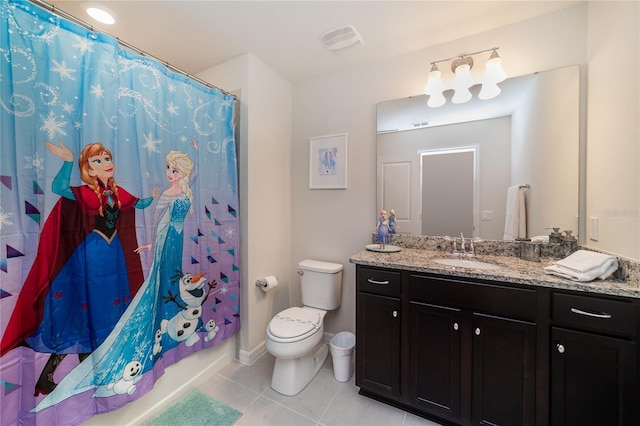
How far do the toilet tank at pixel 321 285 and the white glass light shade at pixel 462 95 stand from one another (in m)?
1.56

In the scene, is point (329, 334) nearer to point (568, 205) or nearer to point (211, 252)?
point (211, 252)

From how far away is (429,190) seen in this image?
1.87 metres

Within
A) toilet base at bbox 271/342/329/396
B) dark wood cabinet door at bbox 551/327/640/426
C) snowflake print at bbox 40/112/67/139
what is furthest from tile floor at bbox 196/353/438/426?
snowflake print at bbox 40/112/67/139

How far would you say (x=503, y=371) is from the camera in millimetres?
1246

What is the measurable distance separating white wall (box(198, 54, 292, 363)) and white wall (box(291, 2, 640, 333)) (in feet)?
0.55

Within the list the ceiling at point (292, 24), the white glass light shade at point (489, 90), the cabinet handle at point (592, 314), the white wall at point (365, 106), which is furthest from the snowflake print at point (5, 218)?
the white glass light shade at point (489, 90)

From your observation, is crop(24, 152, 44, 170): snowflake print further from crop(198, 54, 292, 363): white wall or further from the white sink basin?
the white sink basin

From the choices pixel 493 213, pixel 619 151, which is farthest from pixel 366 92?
pixel 619 151

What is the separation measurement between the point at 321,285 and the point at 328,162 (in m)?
1.10

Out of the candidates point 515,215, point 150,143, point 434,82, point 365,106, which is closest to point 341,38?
point 365,106

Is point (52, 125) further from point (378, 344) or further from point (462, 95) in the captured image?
point (462, 95)

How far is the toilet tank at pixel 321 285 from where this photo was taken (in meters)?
2.07

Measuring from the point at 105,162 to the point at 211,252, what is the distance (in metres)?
0.83

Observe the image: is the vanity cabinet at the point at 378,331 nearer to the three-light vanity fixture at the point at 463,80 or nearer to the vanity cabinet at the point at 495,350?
the vanity cabinet at the point at 495,350
